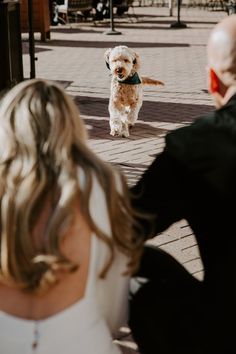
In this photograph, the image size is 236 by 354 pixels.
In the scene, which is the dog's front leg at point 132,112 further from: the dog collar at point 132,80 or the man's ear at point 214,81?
the man's ear at point 214,81

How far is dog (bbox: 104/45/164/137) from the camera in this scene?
6.49m

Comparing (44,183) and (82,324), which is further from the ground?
(44,183)

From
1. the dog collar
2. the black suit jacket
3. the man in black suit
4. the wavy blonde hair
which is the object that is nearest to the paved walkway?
the dog collar

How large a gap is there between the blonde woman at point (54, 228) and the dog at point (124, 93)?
4477mm

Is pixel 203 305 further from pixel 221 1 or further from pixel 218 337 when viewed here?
pixel 221 1

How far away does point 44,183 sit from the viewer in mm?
1891

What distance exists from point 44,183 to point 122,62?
15.3 ft

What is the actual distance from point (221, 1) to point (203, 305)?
23257 mm

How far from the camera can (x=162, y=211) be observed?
217 centimetres

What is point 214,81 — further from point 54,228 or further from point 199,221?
point 54,228

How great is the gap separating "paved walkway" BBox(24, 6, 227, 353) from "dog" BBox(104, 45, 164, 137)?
149 millimetres

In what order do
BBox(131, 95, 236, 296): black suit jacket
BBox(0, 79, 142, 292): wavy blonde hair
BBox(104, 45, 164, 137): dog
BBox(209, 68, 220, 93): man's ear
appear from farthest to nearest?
1. BBox(104, 45, 164, 137): dog
2. BBox(209, 68, 220, 93): man's ear
3. BBox(131, 95, 236, 296): black suit jacket
4. BBox(0, 79, 142, 292): wavy blonde hair

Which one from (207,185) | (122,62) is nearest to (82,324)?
(207,185)

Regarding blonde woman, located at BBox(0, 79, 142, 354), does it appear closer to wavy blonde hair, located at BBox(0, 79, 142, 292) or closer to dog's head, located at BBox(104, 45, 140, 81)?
wavy blonde hair, located at BBox(0, 79, 142, 292)
